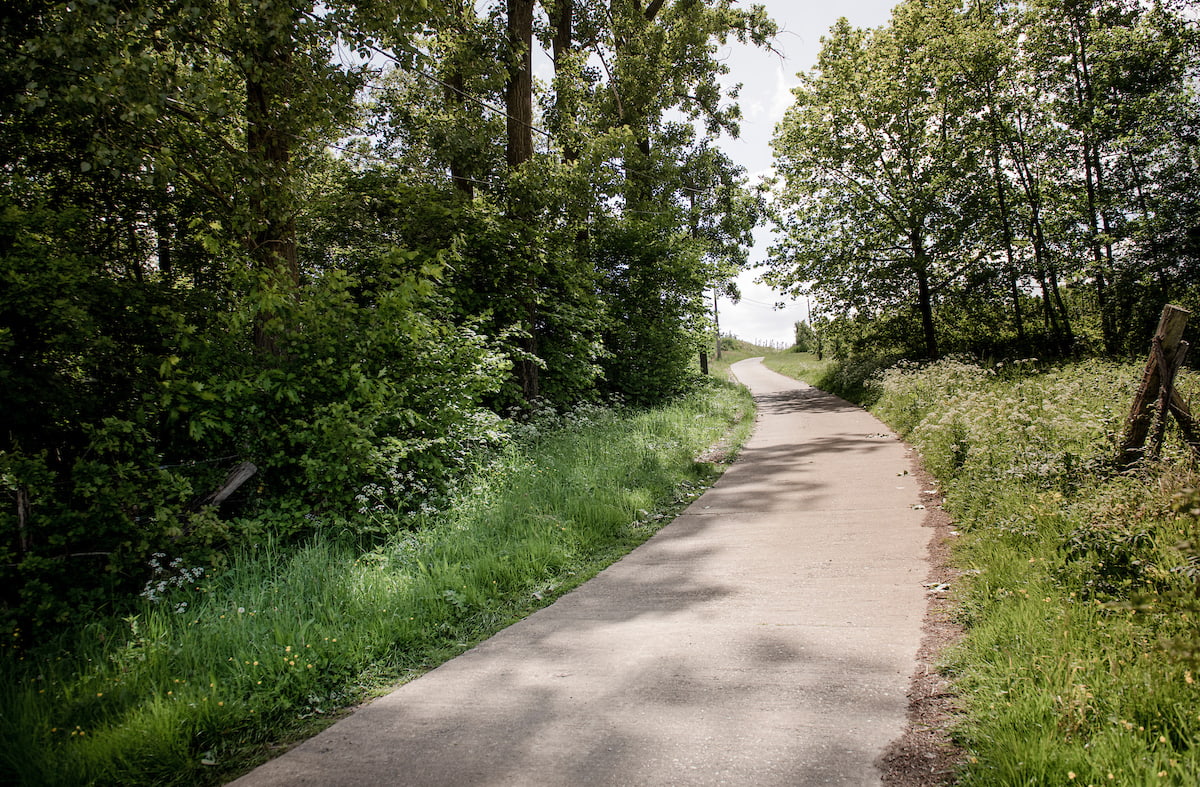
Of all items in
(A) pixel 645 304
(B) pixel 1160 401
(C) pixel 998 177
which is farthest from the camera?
(C) pixel 998 177

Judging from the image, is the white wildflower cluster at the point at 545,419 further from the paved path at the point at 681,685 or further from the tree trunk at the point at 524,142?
the paved path at the point at 681,685

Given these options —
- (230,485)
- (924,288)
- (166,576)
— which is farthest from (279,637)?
(924,288)

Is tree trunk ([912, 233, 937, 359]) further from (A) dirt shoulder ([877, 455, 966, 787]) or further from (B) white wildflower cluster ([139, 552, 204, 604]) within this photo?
(B) white wildflower cluster ([139, 552, 204, 604])

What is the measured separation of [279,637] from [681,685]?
2.53 metres

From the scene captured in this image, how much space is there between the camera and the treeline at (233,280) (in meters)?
5.19

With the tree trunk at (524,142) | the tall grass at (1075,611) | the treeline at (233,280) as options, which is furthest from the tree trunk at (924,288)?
the tall grass at (1075,611)

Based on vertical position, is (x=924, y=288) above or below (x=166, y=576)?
above

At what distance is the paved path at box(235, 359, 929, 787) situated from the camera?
2.71 metres

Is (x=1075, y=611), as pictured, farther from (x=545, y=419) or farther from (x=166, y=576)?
(x=545, y=419)

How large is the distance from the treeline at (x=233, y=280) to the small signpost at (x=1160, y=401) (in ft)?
21.8

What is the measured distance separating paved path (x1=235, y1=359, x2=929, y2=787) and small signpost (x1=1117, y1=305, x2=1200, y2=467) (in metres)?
1.79

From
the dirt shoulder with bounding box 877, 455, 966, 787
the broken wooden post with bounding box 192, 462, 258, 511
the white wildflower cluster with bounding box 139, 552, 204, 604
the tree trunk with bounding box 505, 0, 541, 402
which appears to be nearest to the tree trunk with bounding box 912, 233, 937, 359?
the tree trunk with bounding box 505, 0, 541, 402

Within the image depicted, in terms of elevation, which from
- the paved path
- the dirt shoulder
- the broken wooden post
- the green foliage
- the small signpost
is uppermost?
the green foliage

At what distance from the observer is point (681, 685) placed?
133 inches
